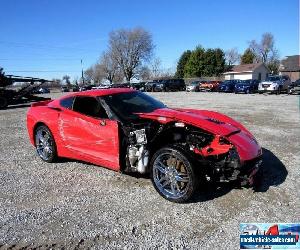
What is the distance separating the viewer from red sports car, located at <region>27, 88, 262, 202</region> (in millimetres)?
4496

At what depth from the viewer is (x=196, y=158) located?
4.48 m

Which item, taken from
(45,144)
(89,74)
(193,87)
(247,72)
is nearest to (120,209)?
(45,144)

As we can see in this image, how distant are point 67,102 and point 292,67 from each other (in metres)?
60.2

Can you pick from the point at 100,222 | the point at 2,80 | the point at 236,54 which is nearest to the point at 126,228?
the point at 100,222

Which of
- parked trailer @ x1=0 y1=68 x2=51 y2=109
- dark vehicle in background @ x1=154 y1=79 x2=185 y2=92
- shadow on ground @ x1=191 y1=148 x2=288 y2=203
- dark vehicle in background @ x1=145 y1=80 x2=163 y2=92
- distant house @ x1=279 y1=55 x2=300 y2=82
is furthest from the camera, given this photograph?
distant house @ x1=279 y1=55 x2=300 y2=82

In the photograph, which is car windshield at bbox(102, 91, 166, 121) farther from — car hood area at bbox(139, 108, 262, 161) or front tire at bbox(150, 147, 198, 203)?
front tire at bbox(150, 147, 198, 203)

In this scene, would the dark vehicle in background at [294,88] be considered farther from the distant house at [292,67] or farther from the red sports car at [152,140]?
the distant house at [292,67]

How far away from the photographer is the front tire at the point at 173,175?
4.42 metres

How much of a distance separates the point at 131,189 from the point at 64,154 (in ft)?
6.00

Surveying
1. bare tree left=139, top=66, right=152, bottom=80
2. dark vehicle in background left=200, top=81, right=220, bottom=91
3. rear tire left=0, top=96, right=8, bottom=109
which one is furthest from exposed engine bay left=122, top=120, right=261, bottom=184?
bare tree left=139, top=66, right=152, bottom=80

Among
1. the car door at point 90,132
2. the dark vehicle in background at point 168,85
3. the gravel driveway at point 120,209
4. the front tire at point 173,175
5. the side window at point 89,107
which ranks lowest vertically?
the gravel driveway at point 120,209

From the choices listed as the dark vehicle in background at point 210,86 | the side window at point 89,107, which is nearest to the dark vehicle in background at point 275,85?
the dark vehicle in background at point 210,86

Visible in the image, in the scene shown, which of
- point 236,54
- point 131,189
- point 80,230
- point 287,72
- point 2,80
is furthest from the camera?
point 236,54

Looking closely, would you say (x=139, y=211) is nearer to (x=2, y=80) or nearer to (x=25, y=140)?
(x=25, y=140)
